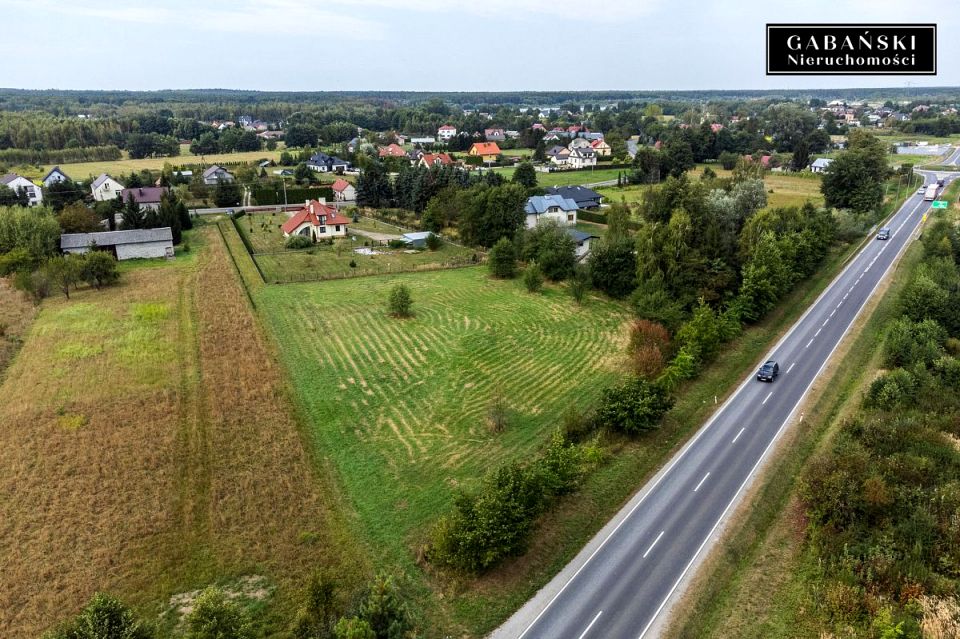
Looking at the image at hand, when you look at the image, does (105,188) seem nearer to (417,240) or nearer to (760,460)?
(417,240)

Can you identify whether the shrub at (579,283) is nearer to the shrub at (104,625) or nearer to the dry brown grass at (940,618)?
the dry brown grass at (940,618)

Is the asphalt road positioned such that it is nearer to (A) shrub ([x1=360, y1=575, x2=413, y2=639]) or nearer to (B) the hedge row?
(A) shrub ([x1=360, y1=575, x2=413, y2=639])

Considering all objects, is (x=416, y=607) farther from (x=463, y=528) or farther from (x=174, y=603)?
(x=174, y=603)

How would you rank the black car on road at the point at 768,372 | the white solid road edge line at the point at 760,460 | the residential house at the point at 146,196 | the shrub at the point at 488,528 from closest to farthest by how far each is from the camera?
the white solid road edge line at the point at 760,460 → the shrub at the point at 488,528 → the black car on road at the point at 768,372 → the residential house at the point at 146,196

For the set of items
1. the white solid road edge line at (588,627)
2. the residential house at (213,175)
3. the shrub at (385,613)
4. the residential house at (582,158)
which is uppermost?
the residential house at (582,158)

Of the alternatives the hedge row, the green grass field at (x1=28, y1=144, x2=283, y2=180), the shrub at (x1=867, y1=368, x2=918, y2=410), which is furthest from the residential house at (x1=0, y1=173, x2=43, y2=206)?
the shrub at (x1=867, y1=368, x2=918, y2=410)

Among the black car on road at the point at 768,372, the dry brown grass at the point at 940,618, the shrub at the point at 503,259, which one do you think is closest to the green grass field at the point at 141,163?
the shrub at the point at 503,259


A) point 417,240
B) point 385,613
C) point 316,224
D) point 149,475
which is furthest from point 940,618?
point 316,224
